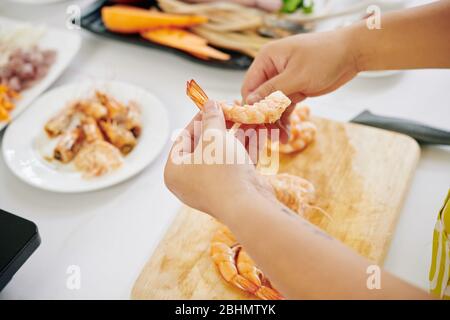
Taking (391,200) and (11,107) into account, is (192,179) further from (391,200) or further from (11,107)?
(11,107)

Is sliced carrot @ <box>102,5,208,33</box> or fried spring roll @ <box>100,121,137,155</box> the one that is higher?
sliced carrot @ <box>102,5,208,33</box>

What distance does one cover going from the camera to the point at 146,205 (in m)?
1.23

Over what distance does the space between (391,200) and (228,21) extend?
0.88 m

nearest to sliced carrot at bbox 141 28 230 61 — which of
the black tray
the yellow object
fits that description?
the black tray

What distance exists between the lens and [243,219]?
68cm

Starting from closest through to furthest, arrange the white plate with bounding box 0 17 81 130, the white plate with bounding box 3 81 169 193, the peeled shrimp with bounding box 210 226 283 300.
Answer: the peeled shrimp with bounding box 210 226 283 300, the white plate with bounding box 3 81 169 193, the white plate with bounding box 0 17 81 130

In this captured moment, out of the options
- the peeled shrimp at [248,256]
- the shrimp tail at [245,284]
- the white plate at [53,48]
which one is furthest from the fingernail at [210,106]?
the white plate at [53,48]

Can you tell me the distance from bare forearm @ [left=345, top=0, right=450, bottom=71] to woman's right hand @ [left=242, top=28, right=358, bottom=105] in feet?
0.09

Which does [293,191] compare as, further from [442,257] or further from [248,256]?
[442,257]

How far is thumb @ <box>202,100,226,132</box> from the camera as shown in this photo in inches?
29.4

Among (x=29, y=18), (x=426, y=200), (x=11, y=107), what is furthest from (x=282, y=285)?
(x=29, y=18)

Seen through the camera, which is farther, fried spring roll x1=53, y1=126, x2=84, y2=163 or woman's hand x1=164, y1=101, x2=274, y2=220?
fried spring roll x1=53, y1=126, x2=84, y2=163

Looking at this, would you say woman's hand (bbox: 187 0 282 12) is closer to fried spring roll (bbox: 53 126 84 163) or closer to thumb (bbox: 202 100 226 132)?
fried spring roll (bbox: 53 126 84 163)

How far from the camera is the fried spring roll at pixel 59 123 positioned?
1380mm
